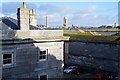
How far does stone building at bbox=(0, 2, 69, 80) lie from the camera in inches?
705

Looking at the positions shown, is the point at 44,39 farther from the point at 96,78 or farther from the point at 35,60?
the point at 96,78

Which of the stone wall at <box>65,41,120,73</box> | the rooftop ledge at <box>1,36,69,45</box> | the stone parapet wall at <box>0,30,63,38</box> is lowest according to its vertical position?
the stone wall at <box>65,41,120,73</box>

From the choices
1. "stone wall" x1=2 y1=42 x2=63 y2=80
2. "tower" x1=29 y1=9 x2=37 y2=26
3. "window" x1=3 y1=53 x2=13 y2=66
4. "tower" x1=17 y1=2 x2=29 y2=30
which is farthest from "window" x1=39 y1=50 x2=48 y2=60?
"tower" x1=29 y1=9 x2=37 y2=26

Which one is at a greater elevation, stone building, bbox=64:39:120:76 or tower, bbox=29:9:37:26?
tower, bbox=29:9:37:26

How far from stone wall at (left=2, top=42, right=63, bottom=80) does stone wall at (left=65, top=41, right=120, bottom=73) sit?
31.4ft

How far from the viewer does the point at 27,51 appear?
19.1 metres

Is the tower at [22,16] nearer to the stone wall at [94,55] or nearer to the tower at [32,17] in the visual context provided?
the tower at [32,17]

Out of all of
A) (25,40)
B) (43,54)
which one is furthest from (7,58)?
(43,54)

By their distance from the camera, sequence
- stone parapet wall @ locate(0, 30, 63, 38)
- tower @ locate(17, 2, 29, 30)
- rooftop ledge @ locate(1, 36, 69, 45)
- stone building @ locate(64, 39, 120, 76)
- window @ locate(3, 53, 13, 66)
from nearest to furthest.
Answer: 1. rooftop ledge @ locate(1, 36, 69, 45)
2. window @ locate(3, 53, 13, 66)
3. stone parapet wall @ locate(0, 30, 63, 38)
4. tower @ locate(17, 2, 29, 30)
5. stone building @ locate(64, 39, 120, 76)

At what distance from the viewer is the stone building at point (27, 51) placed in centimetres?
1791

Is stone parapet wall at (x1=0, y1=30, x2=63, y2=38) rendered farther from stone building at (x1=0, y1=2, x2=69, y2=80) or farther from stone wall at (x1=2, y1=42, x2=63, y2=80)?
stone wall at (x1=2, y1=42, x2=63, y2=80)

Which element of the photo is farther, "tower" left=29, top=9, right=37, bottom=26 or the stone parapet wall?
"tower" left=29, top=9, right=37, bottom=26

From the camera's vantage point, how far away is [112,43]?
29.9 meters

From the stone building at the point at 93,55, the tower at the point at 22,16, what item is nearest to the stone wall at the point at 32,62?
the tower at the point at 22,16
